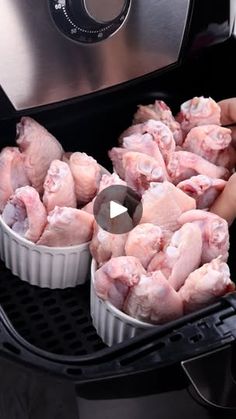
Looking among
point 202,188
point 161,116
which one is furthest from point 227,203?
point 161,116

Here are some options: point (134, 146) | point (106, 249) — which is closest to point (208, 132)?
point (134, 146)

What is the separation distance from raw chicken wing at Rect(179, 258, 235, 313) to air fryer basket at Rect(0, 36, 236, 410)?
0.11 ft

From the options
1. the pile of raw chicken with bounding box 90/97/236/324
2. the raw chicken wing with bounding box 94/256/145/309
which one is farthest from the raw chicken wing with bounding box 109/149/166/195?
the raw chicken wing with bounding box 94/256/145/309

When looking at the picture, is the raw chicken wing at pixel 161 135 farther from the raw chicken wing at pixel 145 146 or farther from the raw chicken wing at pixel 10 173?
the raw chicken wing at pixel 10 173

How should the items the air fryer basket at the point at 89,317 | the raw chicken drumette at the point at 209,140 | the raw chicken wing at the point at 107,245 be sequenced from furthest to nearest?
the raw chicken drumette at the point at 209,140 < the raw chicken wing at the point at 107,245 < the air fryer basket at the point at 89,317

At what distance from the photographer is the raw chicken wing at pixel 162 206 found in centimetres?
60

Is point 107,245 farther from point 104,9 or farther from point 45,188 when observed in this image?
point 104,9

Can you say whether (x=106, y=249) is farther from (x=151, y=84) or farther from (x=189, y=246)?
(x=151, y=84)

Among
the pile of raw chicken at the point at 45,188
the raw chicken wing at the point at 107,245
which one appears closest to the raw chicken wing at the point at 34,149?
the pile of raw chicken at the point at 45,188

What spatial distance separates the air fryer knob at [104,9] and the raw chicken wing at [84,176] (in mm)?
133

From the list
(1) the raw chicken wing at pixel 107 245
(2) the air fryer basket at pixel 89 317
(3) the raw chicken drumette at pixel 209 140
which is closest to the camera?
(2) the air fryer basket at pixel 89 317

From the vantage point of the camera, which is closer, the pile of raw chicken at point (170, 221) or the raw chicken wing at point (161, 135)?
the pile of raw chicken at point (170, 221)

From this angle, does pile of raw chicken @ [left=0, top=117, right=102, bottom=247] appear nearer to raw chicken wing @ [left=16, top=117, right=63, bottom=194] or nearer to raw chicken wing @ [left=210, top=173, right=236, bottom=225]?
raw chicken wing @ [left=16, top=117, right=63, bottom=194]

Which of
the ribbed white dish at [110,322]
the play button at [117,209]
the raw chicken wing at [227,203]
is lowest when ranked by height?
the ribbed white dish at [110,322]
